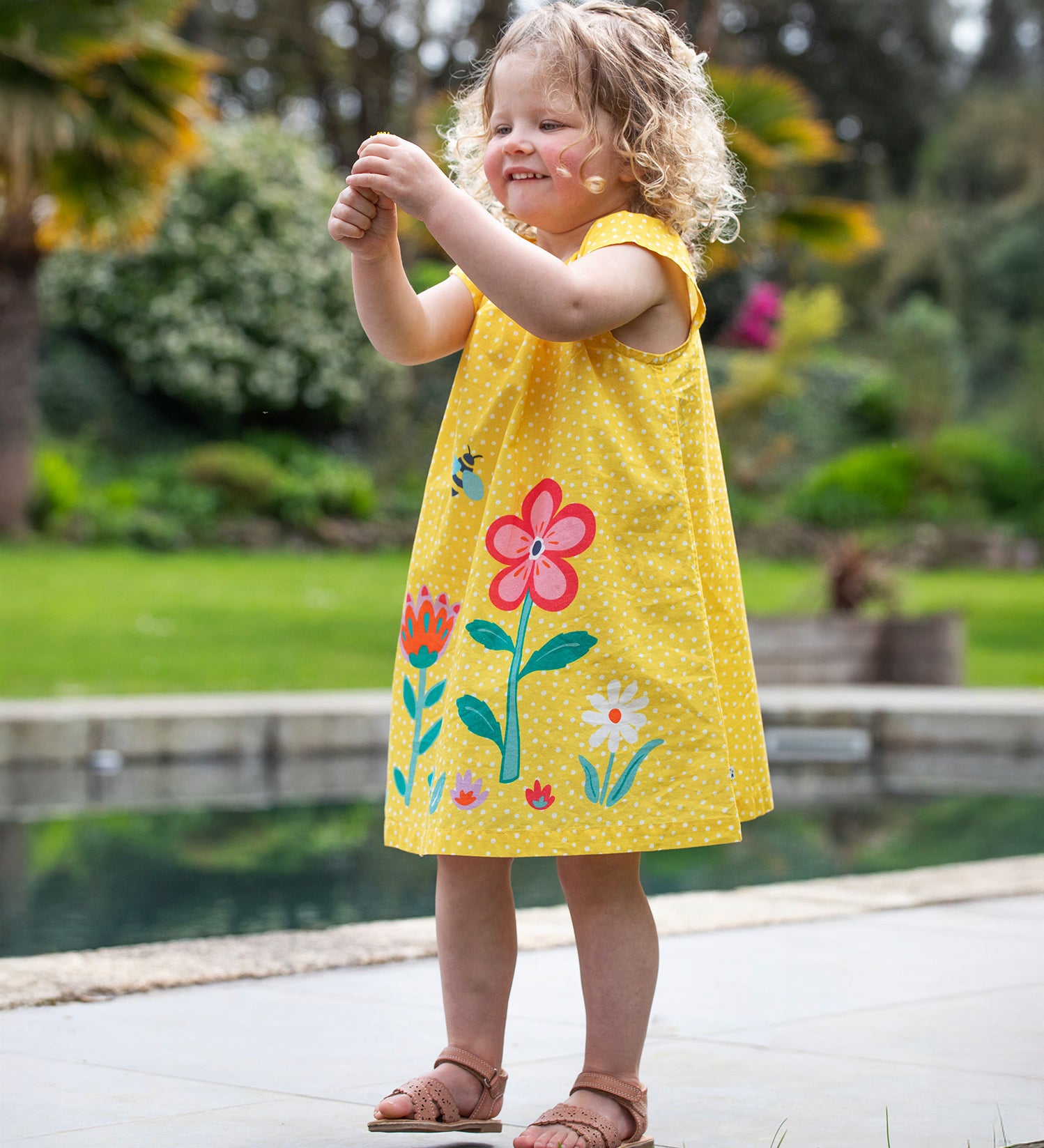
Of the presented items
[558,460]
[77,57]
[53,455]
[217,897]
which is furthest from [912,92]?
[558,460]

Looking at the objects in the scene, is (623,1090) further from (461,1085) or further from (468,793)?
(468,793)

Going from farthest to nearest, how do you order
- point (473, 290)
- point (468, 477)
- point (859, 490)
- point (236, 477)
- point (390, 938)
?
point (859, 490)
point (236, 477)
point (390, 938)
point (473, 290)
point (468, 477)

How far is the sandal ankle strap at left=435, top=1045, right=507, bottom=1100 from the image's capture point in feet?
7.27

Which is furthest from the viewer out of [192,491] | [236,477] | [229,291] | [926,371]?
[926,371]

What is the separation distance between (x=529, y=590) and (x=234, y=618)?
29.8 feet

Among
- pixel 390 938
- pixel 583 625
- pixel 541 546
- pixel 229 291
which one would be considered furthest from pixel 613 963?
pixel 229 291

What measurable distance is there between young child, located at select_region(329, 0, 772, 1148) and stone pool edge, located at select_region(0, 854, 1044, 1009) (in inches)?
38.7

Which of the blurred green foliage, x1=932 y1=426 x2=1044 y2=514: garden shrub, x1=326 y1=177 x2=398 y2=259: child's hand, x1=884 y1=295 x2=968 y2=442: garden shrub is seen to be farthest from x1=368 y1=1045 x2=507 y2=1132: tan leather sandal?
x1=884 y1=295 x2=968 y2=442: garden shrub

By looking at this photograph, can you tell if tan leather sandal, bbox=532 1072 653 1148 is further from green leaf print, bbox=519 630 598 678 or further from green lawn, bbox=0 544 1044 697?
green lawn, bbox=0 544 1044 697

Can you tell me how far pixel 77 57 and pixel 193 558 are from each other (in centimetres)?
463

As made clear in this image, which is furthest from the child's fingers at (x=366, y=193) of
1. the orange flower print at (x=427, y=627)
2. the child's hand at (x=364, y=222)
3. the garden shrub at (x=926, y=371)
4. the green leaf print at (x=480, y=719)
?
the garden shrub at (x=926, y=371)

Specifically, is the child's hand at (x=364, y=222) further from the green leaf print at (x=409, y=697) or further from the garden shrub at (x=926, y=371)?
the garden shrub at (x=926, y=371)

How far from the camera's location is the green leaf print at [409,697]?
2318mm

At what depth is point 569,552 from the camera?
214 cm
